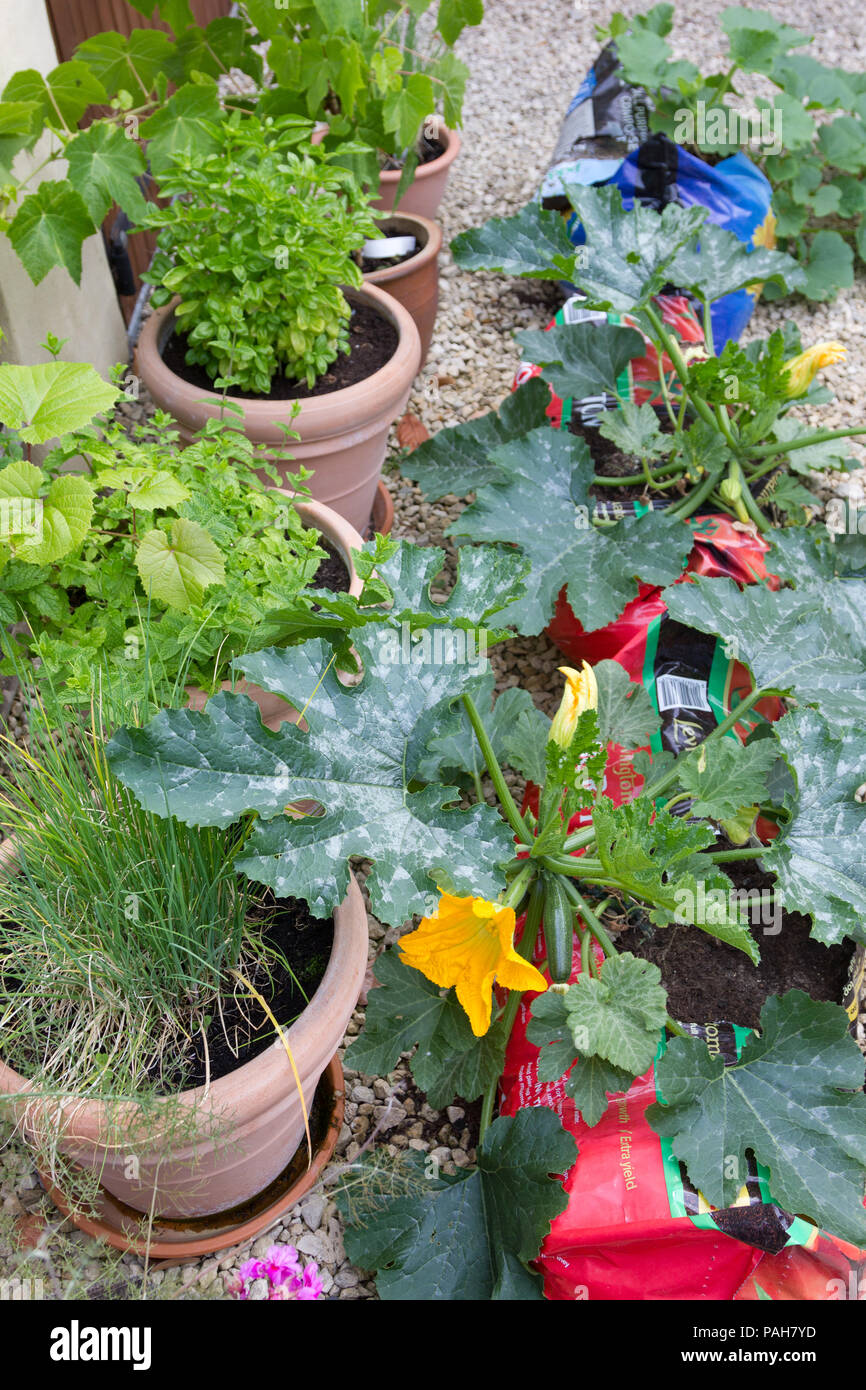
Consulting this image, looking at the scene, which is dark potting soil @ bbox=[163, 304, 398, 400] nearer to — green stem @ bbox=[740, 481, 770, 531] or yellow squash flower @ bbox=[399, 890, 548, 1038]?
green stem @ bbox=[740, 481, 770, 531]

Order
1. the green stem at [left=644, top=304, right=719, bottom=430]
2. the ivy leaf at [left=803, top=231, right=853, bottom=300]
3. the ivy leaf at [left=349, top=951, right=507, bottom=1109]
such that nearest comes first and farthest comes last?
the ivy leaf at [left=349, top=951, right=507, bottom=1109] → the green stem at [left=644, top=304, right=719, bottom=430] → the ivy leaf at [left=803, top=231, right=853, bottom=300]

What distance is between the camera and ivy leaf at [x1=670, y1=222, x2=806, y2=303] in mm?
2535

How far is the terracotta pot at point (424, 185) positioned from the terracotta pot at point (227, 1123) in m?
2.40

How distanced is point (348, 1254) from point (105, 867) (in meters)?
0.70

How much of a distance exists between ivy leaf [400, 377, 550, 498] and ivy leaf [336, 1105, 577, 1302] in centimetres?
147

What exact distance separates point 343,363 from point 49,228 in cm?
71

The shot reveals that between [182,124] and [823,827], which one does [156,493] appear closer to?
[182,124]

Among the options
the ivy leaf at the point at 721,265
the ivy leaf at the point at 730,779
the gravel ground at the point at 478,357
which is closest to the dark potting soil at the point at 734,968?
the ivy leaf at the point at 730,779

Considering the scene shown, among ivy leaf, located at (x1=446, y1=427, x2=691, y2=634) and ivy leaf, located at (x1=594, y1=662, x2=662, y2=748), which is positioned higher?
ivy leaf, located at (x1=446, y1=427, x2=691, y2=634)

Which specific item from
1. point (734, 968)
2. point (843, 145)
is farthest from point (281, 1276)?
point (843, 145)

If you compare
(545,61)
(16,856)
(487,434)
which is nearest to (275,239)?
(487,434)

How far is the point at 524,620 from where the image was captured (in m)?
2.07

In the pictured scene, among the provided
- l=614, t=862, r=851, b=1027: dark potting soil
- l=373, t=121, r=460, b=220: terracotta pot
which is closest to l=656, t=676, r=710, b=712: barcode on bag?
l=614, t=862, r=851, b=1027: dark potting soil

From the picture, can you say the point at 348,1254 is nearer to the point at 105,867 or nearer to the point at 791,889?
Result: the point at 105,867
